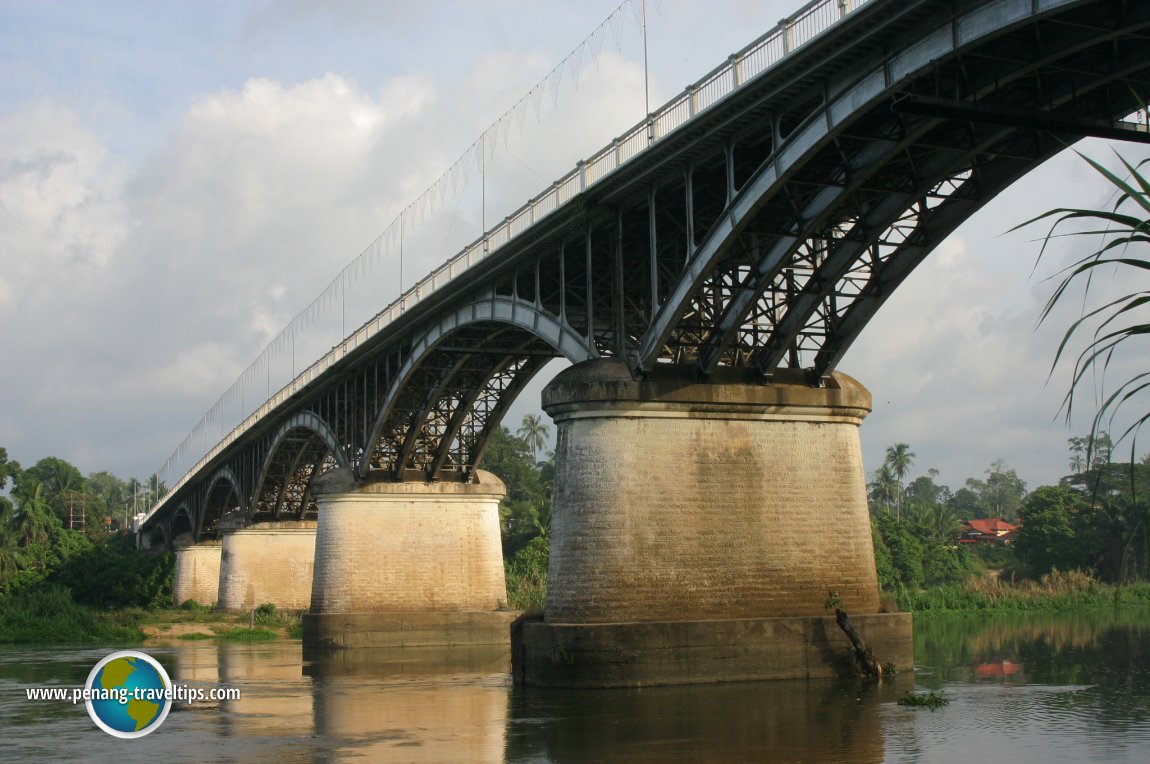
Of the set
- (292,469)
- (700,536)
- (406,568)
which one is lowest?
(406,568)

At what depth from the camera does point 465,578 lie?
52469mm

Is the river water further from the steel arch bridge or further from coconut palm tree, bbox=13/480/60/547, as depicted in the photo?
coconut palm tree, bbox=13/480/60/547

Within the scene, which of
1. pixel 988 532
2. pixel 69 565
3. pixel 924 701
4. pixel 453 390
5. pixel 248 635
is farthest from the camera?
pixel 988 532

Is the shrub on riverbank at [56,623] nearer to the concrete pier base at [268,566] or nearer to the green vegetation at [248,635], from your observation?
the green vegetation at [248,635]

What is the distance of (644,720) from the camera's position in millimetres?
22281

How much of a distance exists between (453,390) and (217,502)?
46596mm

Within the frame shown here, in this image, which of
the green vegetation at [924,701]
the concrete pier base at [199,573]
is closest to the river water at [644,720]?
the green vegetation at [924,701]

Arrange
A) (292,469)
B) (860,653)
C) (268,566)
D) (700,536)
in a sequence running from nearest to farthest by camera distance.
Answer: (860,653) < (700,536) < (292,469) < (268,566)

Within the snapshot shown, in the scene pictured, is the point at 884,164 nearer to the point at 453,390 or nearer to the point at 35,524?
the point at 453,390

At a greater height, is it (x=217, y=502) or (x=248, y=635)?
(x=217, y=502)

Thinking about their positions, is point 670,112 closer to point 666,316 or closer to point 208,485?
point 666,316

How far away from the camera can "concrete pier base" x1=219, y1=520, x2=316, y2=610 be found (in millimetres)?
73250

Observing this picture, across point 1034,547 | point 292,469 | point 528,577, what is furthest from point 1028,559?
point 292,469

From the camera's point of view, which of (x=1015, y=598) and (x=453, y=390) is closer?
(x=453, y=390)
